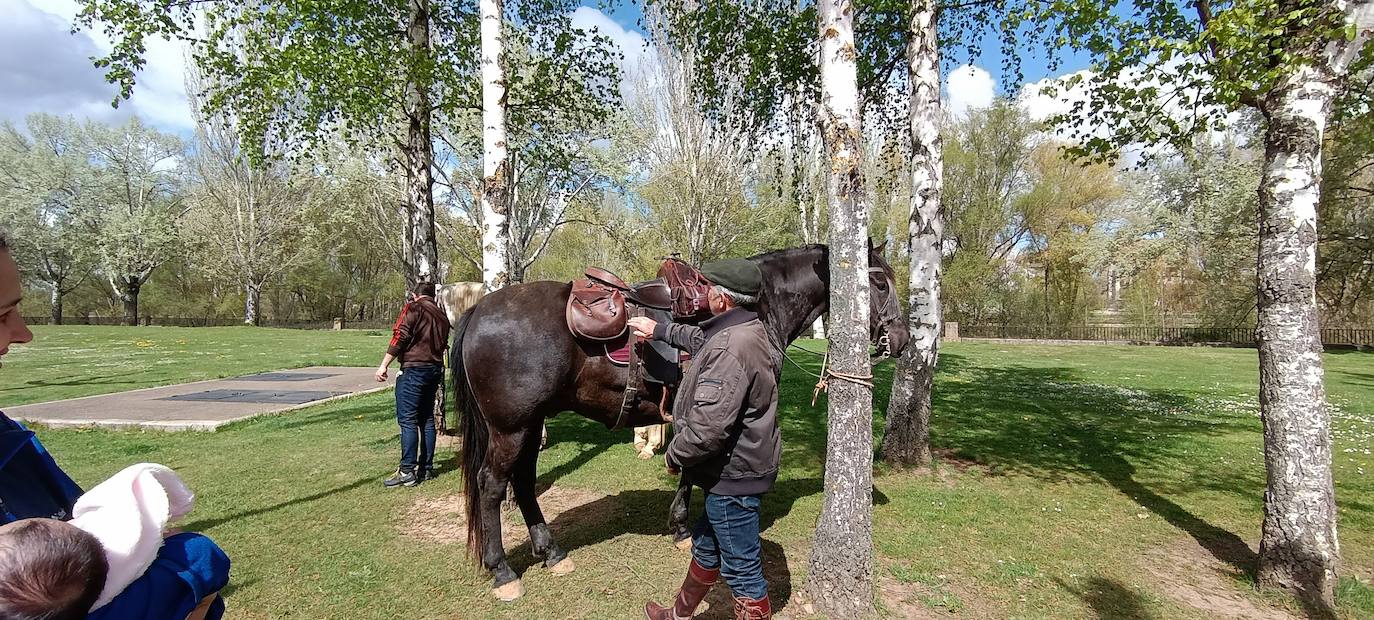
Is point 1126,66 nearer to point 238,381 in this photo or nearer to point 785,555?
point 785,555

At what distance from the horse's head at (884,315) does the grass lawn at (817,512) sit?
151 centimetres

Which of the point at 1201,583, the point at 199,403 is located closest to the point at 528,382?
the point at 1201,583

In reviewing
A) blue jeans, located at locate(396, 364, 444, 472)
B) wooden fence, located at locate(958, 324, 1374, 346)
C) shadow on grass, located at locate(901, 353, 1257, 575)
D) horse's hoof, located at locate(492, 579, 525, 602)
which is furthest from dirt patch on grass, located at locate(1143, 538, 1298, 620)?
wooden fence, located at locate(958, 324, 1374, 346)

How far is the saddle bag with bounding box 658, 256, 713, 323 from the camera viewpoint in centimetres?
363

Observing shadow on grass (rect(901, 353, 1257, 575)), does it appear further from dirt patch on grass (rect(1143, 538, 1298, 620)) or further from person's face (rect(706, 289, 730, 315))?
person's face (rect(706, 289, 730, 315))

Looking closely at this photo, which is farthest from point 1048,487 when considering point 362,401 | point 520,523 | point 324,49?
point 362,401

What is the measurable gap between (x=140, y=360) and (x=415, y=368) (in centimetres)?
1734

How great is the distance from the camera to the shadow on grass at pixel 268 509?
4930 mm

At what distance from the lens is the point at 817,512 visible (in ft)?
16.8

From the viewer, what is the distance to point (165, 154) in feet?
129

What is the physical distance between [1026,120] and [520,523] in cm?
3340

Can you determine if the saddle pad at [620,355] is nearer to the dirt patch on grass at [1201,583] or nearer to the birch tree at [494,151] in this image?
the birch tree at [494,151]

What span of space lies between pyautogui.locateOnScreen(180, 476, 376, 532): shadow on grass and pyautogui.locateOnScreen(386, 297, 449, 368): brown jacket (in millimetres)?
1366

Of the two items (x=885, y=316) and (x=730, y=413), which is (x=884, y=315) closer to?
(x=885, y=316)
